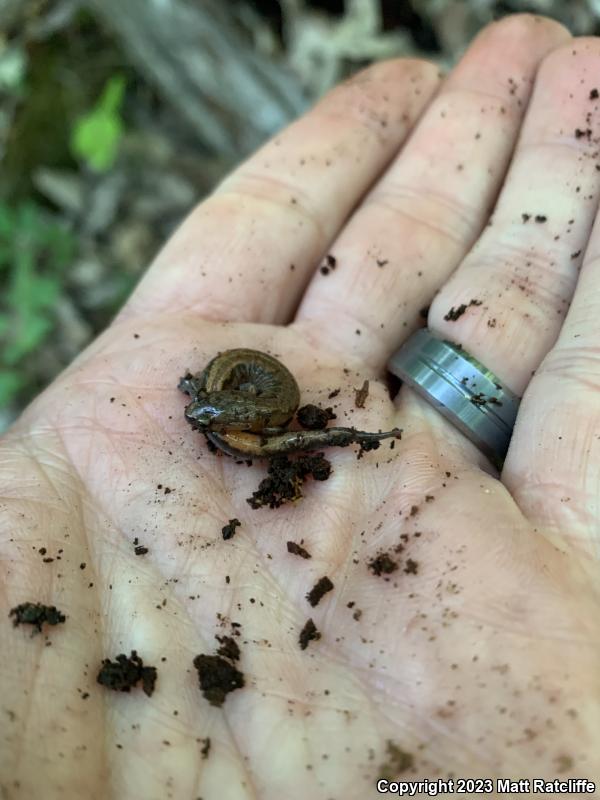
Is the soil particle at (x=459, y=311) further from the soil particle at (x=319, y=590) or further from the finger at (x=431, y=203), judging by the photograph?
the soil particle at (x=319, y=590)

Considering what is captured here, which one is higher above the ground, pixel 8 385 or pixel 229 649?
pixel 229 649

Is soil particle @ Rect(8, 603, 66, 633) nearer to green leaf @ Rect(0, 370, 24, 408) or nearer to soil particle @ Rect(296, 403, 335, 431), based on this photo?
soil particle @ Rect(296, 403, 335, 431)

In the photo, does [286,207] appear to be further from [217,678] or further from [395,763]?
[395,763]

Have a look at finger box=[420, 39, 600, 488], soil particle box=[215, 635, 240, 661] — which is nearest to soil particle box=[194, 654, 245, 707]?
soil particle box=[215, 635, 240, 661]

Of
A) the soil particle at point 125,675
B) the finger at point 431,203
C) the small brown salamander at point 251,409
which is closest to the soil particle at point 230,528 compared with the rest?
the small brown salamander at point 251,409

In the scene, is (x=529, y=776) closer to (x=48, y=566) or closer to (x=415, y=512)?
(x=415, y=512)

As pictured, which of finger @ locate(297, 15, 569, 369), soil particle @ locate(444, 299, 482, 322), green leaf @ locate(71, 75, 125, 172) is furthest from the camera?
green leaf @ locate(71, 75, 125, 172)

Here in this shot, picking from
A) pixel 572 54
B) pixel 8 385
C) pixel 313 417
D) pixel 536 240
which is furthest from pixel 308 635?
pixel 8 385
